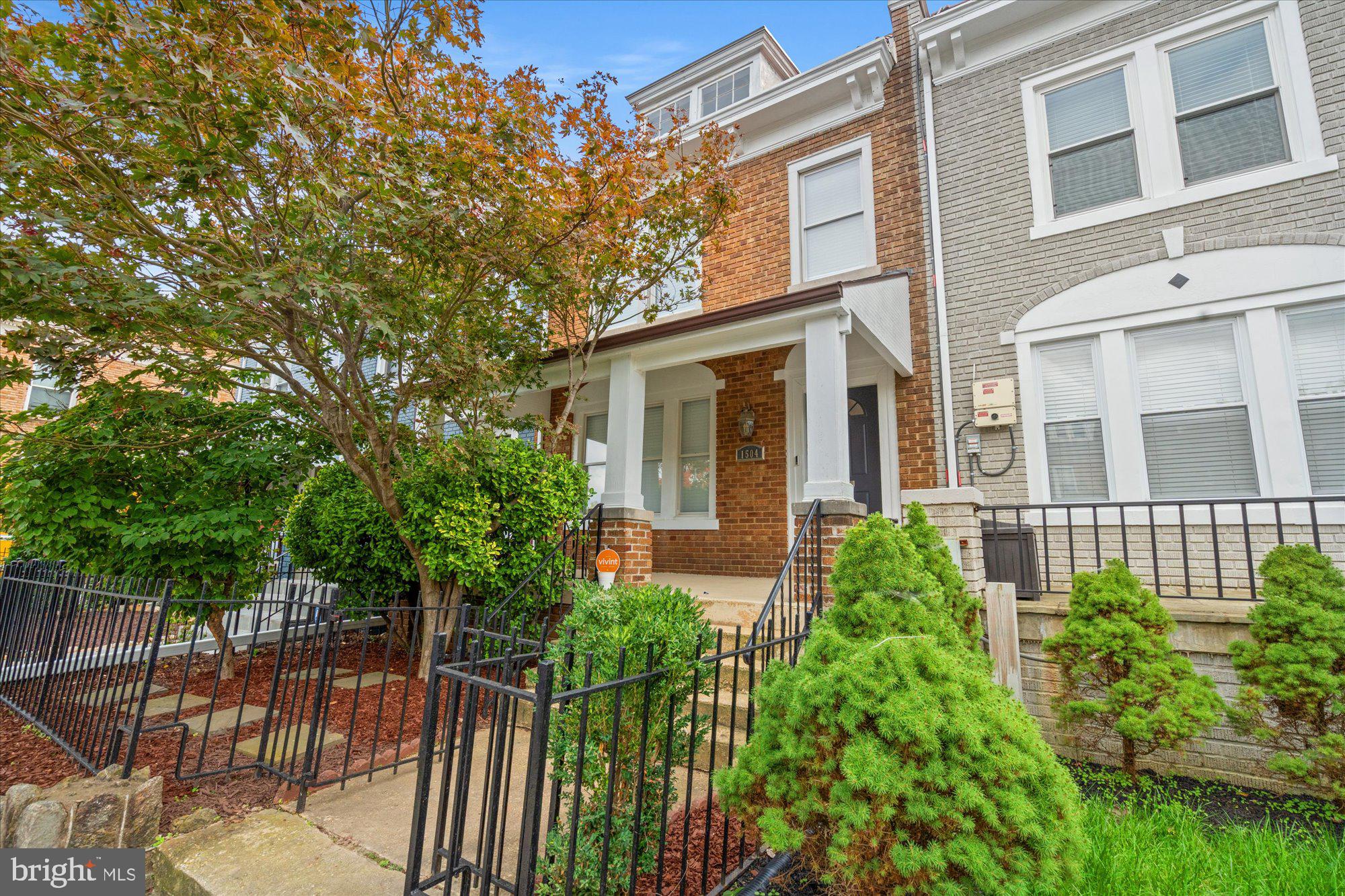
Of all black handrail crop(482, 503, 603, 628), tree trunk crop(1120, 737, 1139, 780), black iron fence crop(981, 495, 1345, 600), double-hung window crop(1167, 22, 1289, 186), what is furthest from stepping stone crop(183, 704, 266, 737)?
double-hung window crop(1167, 22, 1289, 186)

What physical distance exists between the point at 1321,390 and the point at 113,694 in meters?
9.07

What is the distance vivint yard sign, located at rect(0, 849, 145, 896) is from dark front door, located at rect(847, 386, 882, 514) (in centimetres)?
646

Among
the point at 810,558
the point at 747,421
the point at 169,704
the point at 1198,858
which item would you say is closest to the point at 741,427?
the point at 747,421

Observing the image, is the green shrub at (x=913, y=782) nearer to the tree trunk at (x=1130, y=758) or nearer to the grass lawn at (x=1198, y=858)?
the grass lawn at (x=1198, y=858)

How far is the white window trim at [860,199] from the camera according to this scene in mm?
7500

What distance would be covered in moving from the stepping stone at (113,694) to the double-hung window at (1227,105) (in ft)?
30.7

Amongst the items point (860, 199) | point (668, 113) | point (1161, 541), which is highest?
point (668, 113)

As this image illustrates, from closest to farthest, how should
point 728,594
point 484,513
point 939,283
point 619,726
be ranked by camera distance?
point 619,726 < point 484,513 < point 728,594 < point 939,283

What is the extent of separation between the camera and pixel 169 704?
5441 mm

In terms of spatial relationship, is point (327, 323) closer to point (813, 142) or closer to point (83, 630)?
point (83, 630)

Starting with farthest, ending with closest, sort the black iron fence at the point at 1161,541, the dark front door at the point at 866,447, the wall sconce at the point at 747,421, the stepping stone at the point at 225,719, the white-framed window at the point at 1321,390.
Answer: the wall sconce at the point at 747,421 < the dark front door at the point at 866,447 < the white-framed window at the point at 1321,390 < the black iron fence at the point at 1161,541 < the stepping stone at the point at 225,719

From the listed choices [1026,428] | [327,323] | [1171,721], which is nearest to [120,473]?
[327,323]

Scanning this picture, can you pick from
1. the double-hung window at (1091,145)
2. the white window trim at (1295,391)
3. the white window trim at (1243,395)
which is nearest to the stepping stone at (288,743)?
the white window trim at (1243,395)

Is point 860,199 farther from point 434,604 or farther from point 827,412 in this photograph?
point 434,604
